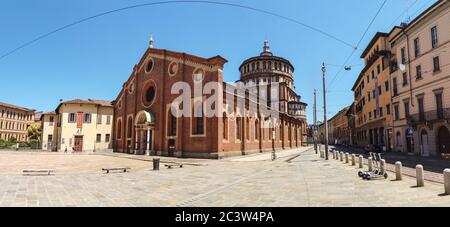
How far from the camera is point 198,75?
26.2 metres

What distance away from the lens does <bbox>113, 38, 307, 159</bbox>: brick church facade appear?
2519cm

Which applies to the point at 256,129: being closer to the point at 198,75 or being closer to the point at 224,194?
the point at 198,75

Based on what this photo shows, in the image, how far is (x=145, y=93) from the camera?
109 feet

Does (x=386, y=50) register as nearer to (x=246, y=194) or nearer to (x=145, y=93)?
(x=145, y=93)

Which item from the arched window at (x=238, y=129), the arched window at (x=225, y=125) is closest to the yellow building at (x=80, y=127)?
A: the arched window at (x=238, y=129)

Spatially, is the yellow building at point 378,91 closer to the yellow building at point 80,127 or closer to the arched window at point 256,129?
the arched window at point 256,129

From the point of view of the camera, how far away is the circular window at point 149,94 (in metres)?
32.0

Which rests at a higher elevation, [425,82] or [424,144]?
[425,82]

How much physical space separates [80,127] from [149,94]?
1660 centimetres

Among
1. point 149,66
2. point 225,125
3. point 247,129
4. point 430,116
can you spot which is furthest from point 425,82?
point 149,66

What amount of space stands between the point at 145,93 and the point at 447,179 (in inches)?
1221

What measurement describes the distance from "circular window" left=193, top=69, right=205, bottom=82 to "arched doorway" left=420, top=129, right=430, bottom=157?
23.2 m

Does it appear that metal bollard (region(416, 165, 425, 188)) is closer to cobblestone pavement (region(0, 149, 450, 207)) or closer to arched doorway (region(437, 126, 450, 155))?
cobblestone pavement (region(0, 149, 450, 207))

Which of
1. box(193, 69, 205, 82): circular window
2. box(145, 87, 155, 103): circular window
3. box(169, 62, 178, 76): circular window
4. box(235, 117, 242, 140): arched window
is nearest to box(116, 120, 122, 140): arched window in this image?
box(145, 87, 155, 103): circular window
